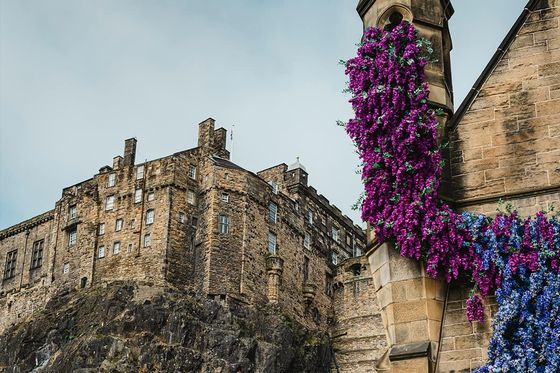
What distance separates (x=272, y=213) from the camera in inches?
2382

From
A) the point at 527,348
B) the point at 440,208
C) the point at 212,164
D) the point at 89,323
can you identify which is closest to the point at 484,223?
the point at 440,208

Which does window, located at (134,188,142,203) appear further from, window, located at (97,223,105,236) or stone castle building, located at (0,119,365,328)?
window, located at (97,223,105,236)

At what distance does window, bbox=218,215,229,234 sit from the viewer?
5734 cm

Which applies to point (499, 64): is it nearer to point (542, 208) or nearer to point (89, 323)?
point (542, 208)

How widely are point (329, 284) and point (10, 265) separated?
21.2 meters

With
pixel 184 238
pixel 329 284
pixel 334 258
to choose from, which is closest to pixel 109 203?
pixel 184 238

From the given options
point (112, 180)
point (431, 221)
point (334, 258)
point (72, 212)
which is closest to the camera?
point (431, 221)

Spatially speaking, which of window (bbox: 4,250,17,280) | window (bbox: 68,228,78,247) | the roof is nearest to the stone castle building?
window (bbox: 68,228,78,247)

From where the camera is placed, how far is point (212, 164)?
59.8 meters

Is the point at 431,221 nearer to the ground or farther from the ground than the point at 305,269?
nearer to the ground

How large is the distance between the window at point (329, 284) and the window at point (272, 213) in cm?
695

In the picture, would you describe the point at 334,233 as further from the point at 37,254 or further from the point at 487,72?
the point at 487,72

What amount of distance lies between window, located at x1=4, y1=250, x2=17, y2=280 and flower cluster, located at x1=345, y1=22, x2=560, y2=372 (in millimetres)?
57216

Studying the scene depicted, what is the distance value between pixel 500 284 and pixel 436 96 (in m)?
2.62
